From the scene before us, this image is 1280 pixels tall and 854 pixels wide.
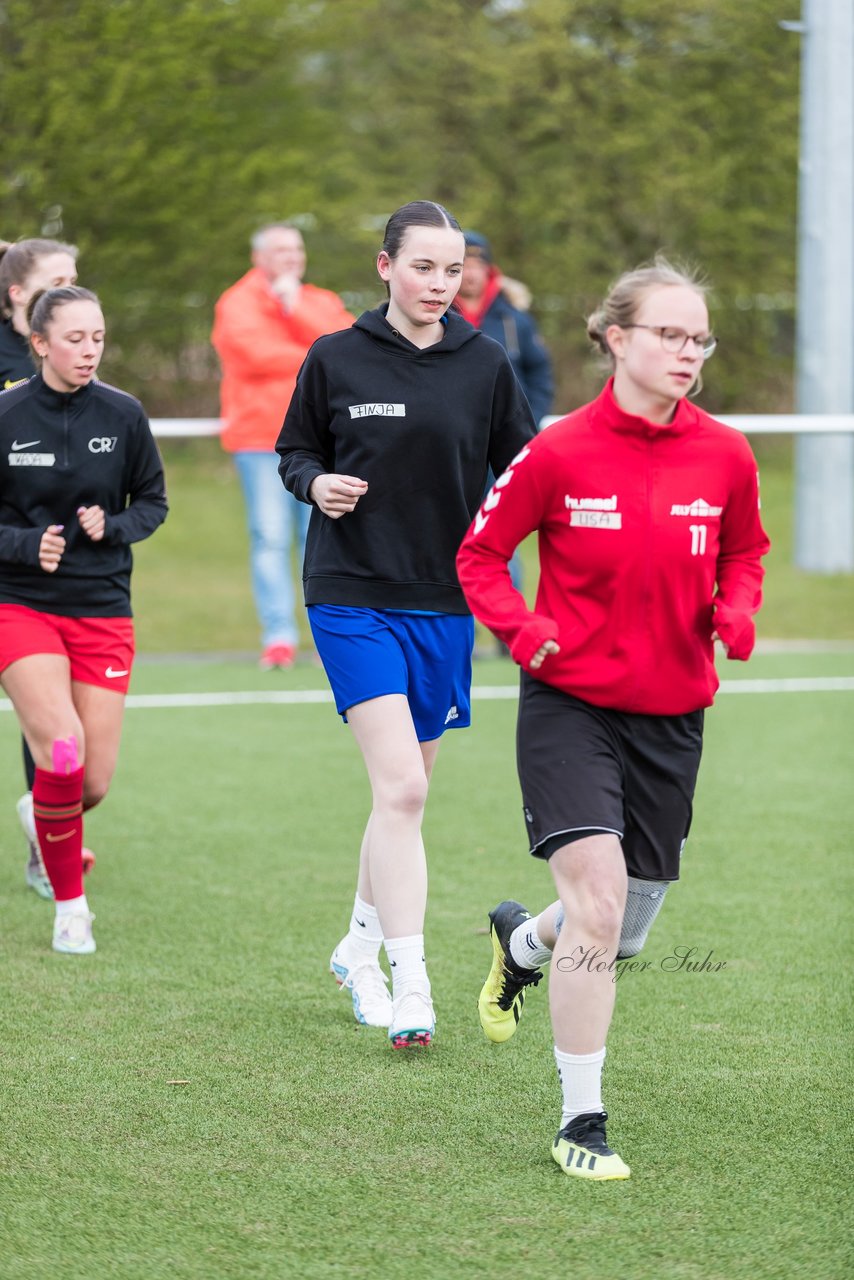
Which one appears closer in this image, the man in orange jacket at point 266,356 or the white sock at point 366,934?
the white sock at point 366,934

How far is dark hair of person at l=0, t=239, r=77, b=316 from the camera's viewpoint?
5.63 meters

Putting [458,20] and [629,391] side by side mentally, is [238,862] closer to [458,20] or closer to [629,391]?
[629,391]

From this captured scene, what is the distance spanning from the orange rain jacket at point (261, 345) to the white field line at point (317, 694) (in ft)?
5.13

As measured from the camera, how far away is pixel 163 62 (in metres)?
17.3

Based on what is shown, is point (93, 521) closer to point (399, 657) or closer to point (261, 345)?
point (399, 657)

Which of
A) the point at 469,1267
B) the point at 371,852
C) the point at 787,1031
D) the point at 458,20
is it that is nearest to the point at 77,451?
the point at 371,852

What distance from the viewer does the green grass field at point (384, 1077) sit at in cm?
323

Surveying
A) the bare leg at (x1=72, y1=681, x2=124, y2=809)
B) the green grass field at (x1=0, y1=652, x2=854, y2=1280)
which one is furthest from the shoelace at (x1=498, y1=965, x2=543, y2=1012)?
the bare leg at (x1=72, y1=681, x2=124, y2=809)

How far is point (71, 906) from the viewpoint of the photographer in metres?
5.33

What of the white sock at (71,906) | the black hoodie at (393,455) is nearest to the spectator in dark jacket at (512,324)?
the white sock at (71,906)

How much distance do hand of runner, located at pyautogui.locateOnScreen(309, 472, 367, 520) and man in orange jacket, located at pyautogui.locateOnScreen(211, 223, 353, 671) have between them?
20.2 feet

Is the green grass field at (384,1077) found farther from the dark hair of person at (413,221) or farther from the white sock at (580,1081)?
the dark hair of person at (413,221)

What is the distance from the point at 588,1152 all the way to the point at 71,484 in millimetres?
2702

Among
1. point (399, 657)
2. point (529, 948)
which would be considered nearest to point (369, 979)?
point (529, 948)
